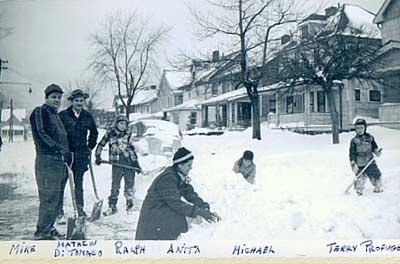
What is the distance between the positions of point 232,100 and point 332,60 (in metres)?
0.48

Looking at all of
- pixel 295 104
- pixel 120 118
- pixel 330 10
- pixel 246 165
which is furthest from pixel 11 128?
pixel 330 10

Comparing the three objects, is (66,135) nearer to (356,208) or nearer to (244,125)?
(244,125)

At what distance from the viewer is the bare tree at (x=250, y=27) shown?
1.84 meters

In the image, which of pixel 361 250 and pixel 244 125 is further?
pixel 244 125

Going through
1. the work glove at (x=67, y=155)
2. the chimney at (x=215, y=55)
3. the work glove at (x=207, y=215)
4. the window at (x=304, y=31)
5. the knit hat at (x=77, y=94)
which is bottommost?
the work glove at (x=207, y=215)

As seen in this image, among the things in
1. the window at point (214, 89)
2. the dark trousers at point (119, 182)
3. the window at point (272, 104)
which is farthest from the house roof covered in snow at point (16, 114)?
the window at point (272, 104)

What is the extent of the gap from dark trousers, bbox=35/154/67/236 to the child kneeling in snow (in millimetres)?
755

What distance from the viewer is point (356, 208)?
176 centimetres

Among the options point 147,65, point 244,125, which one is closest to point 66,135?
point 147,65

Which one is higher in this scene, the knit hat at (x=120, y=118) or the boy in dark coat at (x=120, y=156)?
the knit hat at (x=120, y=118)

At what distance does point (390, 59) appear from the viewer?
186 centimetres

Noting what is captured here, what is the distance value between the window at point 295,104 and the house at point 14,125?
1.16 m

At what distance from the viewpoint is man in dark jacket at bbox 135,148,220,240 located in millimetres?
1736

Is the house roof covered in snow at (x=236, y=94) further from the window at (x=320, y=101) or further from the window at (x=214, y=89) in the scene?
the window at (x=320, y=101)
